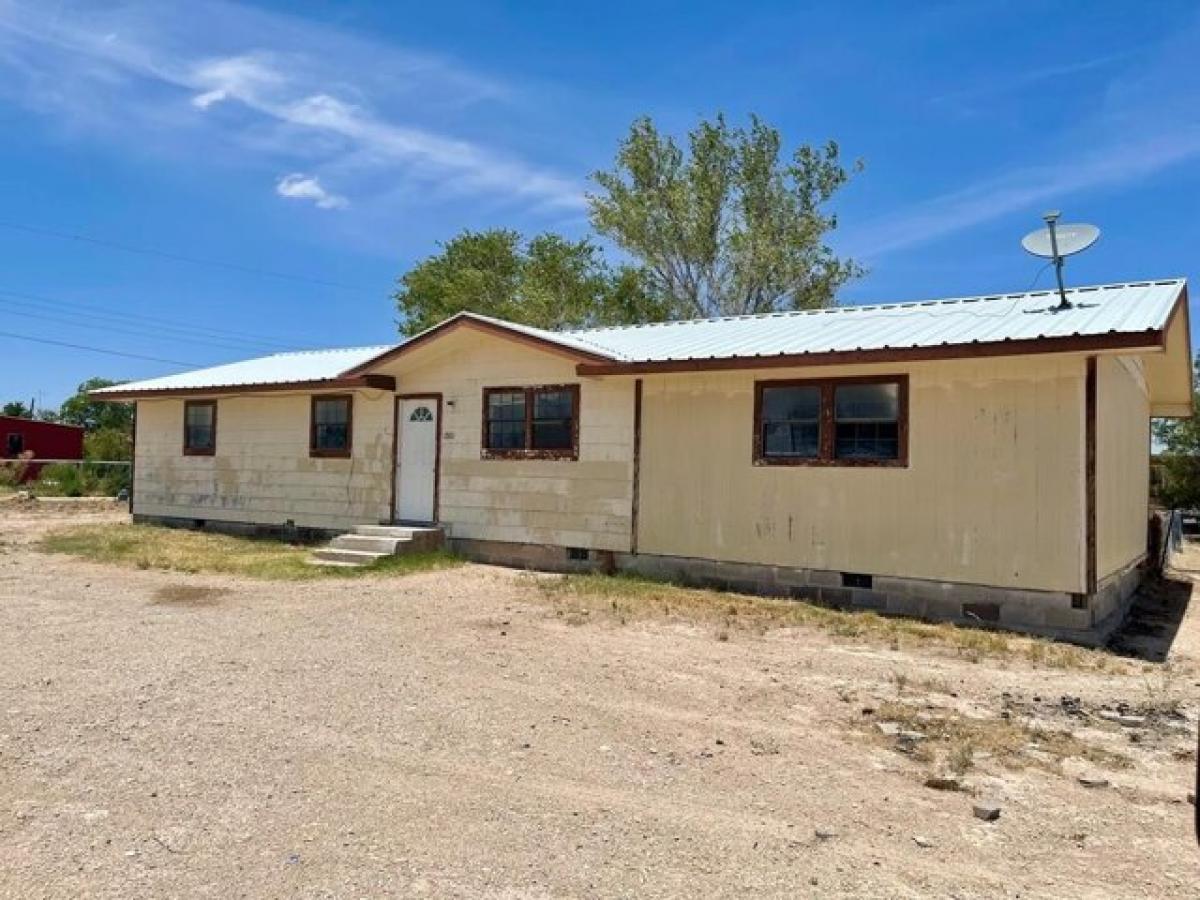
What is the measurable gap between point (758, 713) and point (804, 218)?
23.8 m

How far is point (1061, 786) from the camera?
15.1 feet

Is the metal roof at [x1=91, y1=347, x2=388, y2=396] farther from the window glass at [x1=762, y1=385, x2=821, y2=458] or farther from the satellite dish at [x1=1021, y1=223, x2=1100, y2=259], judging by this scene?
the satellite dish at [x1=1021, y1=223, x2=1100, y2=259]

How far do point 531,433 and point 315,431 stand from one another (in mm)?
4956

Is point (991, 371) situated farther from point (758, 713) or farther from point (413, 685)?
point (413, 685)

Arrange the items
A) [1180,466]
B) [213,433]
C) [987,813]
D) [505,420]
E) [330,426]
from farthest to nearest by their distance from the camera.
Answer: [1180,466]
[213,433]
[330,426]
[505,420]
[987,813]

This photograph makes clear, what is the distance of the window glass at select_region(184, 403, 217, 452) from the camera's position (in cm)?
1767

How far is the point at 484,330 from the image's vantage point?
13250 mm

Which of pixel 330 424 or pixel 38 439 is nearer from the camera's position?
pixel 330 424

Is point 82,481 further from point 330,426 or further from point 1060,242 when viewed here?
point 1060,242

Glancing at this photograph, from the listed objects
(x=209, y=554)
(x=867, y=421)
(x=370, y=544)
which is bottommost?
(x=209, y=554)

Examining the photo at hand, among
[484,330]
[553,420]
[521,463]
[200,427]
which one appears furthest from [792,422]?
[200,427]

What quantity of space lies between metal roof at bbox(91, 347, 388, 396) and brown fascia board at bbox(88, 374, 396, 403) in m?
0.06

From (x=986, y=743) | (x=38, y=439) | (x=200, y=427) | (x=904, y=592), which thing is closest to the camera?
(x=986, y=743)

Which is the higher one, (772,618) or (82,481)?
(82,481)
